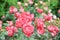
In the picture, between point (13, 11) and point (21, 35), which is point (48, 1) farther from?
point (21, 35)

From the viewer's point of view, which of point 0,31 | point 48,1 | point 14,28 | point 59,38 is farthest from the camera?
point 48,1

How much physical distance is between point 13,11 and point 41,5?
1508 millimetres

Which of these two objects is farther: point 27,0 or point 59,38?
point 27,0

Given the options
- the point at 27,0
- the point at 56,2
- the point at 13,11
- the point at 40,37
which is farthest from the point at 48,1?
the point at 40,37

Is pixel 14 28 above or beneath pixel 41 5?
above

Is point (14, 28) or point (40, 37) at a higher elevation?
point (14, 28)

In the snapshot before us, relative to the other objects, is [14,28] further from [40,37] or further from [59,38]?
[59,38]

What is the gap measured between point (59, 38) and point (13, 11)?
78 centimetres

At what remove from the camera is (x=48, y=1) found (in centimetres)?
526

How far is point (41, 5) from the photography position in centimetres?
504

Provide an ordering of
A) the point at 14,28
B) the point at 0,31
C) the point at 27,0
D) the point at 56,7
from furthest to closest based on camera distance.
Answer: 1. the point at 56,7
2. the point at 27,0
3. the point at 0,31
4. the point at 14,28

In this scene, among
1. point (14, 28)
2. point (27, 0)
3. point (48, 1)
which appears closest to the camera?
point (14, 28)

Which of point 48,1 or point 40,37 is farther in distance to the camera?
point 48,1

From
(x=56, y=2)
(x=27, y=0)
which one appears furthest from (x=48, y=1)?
(x=27, y=0)
